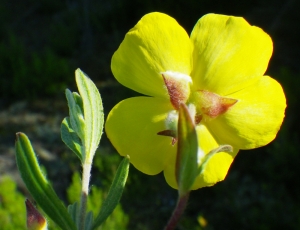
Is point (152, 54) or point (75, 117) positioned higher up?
point (152, 54)

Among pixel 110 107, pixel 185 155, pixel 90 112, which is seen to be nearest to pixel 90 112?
pixel 90 112

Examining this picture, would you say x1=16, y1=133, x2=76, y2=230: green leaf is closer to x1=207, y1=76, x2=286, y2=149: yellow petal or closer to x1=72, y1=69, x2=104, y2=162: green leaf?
x1=72, y1=69, x2=104, y2=162: green leaf

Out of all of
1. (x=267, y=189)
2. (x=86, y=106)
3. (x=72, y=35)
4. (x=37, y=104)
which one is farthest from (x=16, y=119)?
(x=86, y=106)

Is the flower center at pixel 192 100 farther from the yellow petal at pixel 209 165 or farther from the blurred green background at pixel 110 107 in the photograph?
the blurred green background at pixel 110 107

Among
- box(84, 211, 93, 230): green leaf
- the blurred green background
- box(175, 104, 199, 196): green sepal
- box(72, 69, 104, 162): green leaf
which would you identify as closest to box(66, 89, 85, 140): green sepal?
box(72, 69, 104, 162): green leaf

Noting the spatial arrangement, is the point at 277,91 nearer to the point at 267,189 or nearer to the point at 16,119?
the point at 267,189

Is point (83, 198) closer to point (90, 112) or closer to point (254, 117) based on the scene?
point (90, 112)
